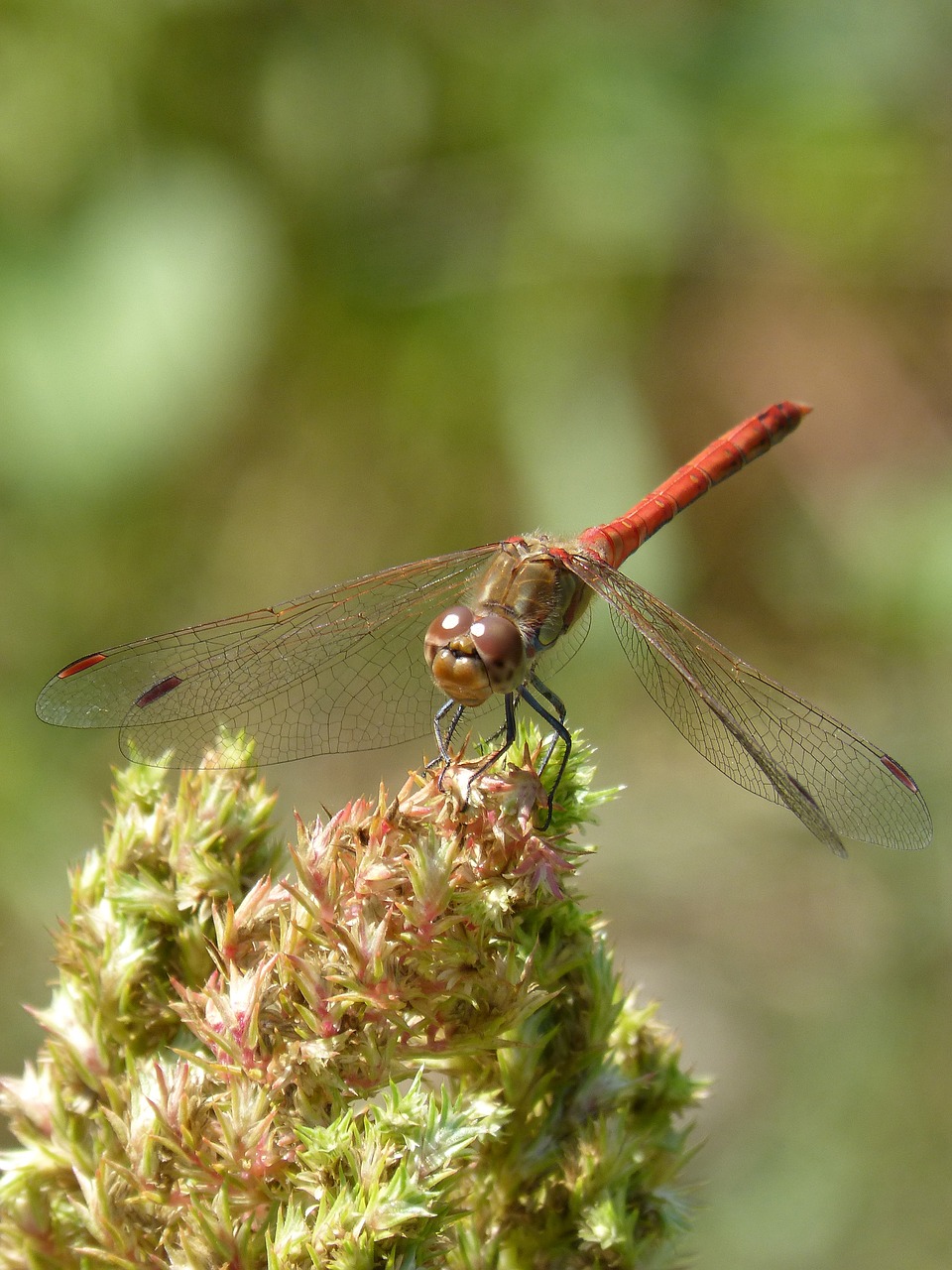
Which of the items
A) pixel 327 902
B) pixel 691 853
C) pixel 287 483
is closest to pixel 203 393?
pixel 287 483

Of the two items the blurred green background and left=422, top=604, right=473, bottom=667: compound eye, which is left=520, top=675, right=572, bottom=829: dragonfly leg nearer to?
left=422, top=604, right=473, bottom=667: compound eye

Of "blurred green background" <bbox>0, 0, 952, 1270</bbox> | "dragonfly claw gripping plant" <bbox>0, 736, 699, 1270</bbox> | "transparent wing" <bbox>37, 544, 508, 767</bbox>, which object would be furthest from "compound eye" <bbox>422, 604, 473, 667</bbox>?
"blurred green background" <bbox>0, 0, 952, 1270</bbox>

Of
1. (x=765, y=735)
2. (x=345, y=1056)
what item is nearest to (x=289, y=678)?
(x=765, y=735)

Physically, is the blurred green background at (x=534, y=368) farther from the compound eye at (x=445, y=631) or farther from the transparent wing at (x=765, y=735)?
the compound eye at (x=445, y=631)

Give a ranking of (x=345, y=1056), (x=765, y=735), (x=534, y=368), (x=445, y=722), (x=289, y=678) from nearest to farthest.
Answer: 1. (x=345, y=1056)
2. (x=765, y=735)
3. (x=445, y=722)
4. (x=289, y=678)
5. (x=534, y=368)

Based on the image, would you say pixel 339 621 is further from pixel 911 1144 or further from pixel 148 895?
pixel 911 1144

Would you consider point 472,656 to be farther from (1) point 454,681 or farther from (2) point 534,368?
(2) point 534,368

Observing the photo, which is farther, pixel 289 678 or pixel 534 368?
pixel 534 368
